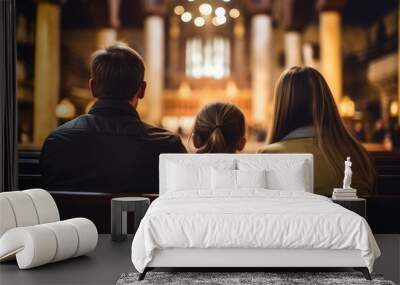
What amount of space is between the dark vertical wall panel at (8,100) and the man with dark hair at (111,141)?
1.38 ft

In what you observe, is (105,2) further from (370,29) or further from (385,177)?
(385,177)

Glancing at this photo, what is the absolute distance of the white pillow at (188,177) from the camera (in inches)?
267

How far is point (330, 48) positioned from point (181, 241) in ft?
12.2

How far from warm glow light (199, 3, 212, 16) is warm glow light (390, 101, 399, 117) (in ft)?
8.48

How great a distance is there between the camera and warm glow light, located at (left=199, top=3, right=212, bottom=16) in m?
7.77

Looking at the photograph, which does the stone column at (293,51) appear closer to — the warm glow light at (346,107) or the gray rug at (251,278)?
the warm glow light at (346,107)

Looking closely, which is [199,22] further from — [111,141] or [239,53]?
[111,141]

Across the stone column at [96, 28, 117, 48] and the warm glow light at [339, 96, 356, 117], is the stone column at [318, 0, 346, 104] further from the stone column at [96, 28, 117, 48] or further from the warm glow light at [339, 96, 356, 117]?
the stone column at [96, 28, 117, 48]

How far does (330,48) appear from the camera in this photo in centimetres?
755

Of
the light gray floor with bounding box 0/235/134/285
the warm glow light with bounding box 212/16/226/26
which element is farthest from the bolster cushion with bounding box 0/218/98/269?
the warm glow light with bounding box 212/16/226/26

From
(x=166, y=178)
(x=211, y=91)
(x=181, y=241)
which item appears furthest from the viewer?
(x=211, y=91)

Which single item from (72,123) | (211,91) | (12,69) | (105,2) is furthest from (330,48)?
(12,69)

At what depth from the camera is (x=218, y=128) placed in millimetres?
7523

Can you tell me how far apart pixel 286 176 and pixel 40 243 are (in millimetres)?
2852
